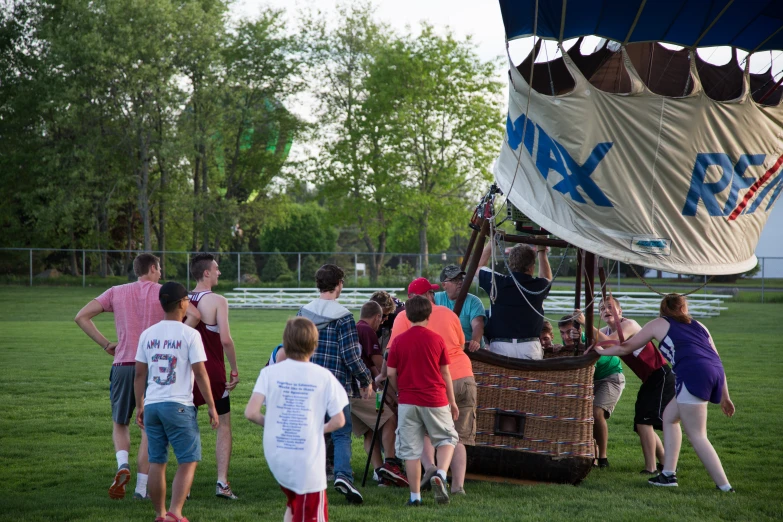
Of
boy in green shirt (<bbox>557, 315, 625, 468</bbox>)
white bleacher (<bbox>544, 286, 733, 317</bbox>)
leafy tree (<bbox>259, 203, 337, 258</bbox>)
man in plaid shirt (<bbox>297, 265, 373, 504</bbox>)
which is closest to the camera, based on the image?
man in plaid shirt (<bbox>297, 265, 373, 504</bbox>)

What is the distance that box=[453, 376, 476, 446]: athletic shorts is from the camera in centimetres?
583

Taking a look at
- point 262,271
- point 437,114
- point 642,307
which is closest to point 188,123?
point 262,271

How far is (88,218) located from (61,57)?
23.5 ft

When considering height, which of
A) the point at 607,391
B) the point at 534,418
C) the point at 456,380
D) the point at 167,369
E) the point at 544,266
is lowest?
the point at 534,418

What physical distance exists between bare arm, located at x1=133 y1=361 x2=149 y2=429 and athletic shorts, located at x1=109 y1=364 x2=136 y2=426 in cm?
59

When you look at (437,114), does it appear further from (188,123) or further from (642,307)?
(642,307)

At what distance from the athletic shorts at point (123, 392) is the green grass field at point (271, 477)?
59 centimetres

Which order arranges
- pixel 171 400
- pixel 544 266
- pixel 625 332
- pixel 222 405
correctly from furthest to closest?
pixel 544 266 < pixel 625 332 < pixel 222 405 < pixel 171 400

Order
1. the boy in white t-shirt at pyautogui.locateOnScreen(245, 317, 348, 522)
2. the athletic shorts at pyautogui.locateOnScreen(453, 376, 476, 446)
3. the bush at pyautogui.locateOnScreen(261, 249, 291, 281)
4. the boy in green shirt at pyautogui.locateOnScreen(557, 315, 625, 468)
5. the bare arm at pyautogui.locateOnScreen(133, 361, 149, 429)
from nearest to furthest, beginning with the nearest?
1. the boy in white t-shirt at pyautogui.locateOnScreen(245, 317, 348, 522)
2. the bare arm at pyautogui.locateOnScreen(133, 361, 149, 429)
3. the athletic shorts at pyautogui.locateOnScreen(453, 376, 476, 446)
4. the boy in green shirt at pyautogui.locateOnScreen(557, 315, 625, 468)
5. the bush at pyautogui.locateOnScreen(261, 249, 291, 281)

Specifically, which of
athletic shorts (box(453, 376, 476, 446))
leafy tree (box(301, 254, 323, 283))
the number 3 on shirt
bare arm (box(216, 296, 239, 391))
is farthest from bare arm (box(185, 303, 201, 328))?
leafy tree (box(301, 254, 323, 283))

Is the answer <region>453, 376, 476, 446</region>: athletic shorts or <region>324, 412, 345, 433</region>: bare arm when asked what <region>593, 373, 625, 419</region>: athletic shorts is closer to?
<region>453, 376, 476, 446</region>: athletic shorts

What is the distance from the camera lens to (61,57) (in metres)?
34.5

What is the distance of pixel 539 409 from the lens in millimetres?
6051

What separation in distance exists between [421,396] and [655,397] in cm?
218
